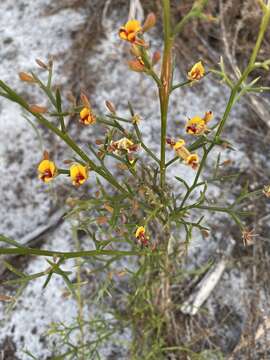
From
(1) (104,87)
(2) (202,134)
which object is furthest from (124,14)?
(2) (202,134)

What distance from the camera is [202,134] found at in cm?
124

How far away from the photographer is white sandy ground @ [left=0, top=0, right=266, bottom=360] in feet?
6.94

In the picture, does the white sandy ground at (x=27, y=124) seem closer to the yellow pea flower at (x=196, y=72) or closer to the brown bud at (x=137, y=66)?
the yellow pea flower at (x=196, y=72)

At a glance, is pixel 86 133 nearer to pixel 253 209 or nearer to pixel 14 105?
pixel 14 105

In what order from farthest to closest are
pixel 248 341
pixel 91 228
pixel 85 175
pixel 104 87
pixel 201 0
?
1. pixel 104 87
2. pixel 91 228
3. pixel 248 341
4. pixel 85 175
5. pixel 201 0

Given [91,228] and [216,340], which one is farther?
[91,228]

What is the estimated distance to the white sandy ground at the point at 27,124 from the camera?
212cm

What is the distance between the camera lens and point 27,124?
2465mm

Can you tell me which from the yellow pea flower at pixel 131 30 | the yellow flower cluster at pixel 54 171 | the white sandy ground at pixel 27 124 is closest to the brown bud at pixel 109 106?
the yellow flower cluster at pixel 54 171

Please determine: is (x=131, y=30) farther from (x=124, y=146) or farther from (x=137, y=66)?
(x=124, y=146)

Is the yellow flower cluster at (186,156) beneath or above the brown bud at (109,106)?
beneath

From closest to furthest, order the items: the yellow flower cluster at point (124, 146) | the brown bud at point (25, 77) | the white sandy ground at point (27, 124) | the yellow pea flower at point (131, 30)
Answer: the yellow pea flower at point (131, 30) → the brown bud at point (25, 77) → the yellow flower cluster at point (124, 146) → the white sandy ground at point (27, 124)

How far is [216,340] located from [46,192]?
3.43 feet

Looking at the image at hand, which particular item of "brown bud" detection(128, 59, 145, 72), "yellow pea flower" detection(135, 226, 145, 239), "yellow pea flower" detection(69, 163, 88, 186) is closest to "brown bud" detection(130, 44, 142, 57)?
"brown bud" detection(128, 59, 145, 72)
